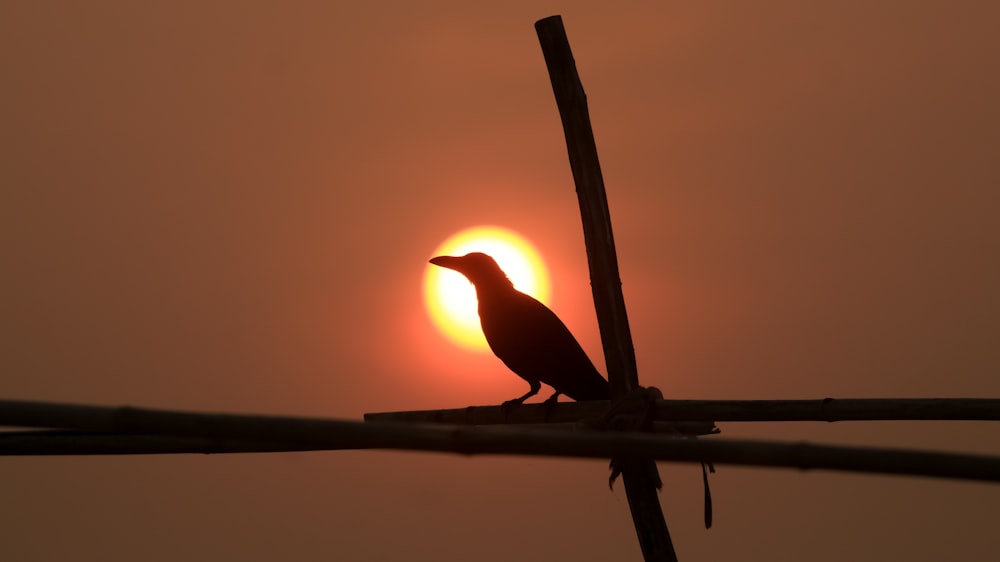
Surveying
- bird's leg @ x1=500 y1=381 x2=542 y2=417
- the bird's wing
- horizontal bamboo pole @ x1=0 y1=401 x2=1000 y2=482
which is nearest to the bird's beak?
the bird's wing

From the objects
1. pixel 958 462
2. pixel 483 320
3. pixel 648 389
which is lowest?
pixel 958 462

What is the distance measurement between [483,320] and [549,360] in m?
0.66

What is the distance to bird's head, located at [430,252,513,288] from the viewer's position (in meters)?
9.07

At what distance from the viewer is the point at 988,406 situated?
601cm

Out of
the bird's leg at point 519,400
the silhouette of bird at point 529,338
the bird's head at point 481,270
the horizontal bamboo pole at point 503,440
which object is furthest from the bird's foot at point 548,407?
the horizontal bamboo pole at point 503,440

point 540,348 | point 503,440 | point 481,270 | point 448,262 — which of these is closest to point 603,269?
point 540,348

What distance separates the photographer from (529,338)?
870 centimetres

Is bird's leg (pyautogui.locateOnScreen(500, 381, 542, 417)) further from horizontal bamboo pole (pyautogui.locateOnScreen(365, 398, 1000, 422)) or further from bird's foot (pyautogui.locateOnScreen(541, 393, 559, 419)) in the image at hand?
horizontal bamboo pole (pyautogui.locateOnScreen(365, 398, 1000, 422))

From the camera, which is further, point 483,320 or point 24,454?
point 483,320

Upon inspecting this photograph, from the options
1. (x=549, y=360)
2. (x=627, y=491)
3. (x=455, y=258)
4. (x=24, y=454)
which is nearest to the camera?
(x=24, y=454)

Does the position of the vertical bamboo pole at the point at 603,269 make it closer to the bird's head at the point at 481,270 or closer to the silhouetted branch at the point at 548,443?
the bird's head at the point at 481,270

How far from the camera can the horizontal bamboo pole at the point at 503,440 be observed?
3.78 metres

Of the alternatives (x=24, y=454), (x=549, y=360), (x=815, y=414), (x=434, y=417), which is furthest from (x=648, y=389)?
(x=24, y=454)

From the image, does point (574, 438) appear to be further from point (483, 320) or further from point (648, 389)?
point (483, 320)
